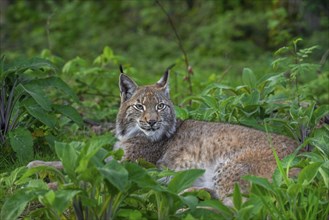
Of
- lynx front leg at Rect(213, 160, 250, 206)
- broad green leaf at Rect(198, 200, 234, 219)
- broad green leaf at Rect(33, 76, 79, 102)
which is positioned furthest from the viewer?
broad green leaf at Rect(33, 76, 79, 102)

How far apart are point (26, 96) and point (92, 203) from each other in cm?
238

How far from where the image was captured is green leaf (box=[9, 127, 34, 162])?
20.6ft

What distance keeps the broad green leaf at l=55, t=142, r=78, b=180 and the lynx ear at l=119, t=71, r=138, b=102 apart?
229 centimetres

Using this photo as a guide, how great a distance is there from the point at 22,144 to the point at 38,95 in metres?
0.46

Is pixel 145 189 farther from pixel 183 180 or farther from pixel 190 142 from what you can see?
pixel 190 142

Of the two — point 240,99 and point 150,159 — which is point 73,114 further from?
point 240,99

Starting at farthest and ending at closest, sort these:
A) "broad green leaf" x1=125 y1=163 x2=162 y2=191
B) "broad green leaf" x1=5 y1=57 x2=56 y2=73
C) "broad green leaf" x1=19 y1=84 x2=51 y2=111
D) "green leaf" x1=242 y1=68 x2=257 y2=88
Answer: "green leaf" x1=242 y1=68 x2=257 y2=88 → "broad green leaf" x1=5 y1=57 x2=56 y2=73 → "broad green leaf" x1=19 y1=84 x2=51 y2=111 → "broad green leaf" x1=125 y1=163 x2=162 y2=191

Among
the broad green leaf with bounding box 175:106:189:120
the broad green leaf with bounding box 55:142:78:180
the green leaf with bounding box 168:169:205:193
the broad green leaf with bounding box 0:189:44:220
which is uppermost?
the broad green leaf with bounding box 55:142:78:180

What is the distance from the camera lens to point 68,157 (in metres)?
4.49

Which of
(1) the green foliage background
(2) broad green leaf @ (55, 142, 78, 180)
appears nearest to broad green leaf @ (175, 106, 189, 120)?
(1) the green foliage background

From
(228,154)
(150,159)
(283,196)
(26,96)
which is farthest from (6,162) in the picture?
(283,196)

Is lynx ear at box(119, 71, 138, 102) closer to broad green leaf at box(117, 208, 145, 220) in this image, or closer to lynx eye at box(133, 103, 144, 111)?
lynx eye at box(133, 103, 144, 111)

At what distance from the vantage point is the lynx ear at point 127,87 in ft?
22.1

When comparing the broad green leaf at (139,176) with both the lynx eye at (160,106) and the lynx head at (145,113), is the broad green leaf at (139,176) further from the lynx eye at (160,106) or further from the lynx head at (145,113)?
the lynx eye at (160,106)
